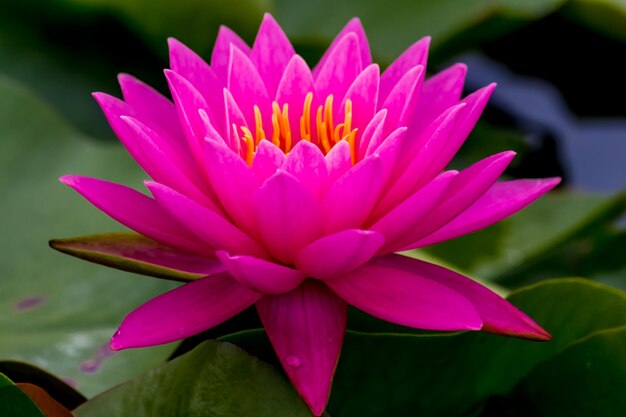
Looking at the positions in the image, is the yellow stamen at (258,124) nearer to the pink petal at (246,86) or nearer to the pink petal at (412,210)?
the pink petal at (246,86)

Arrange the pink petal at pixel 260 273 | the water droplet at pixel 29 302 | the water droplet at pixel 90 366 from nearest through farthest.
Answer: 1. the pink petal at pixel 260 273
2. the water droplet at pixel 90 366
3. the water droplet at pixel 29 302

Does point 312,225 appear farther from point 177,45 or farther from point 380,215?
point 177,45

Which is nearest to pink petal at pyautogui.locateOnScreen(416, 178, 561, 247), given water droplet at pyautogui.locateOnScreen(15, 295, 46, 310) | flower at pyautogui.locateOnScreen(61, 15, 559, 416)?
flower at pyautogui.locateOnScreen(61, 15, 559, 416)

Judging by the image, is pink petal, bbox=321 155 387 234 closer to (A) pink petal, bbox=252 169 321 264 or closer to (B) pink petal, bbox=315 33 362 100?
(A) pink petal, bbox=252 169 321 264

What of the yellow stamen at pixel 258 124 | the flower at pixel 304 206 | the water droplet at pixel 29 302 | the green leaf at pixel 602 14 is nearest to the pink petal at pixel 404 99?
the flower at pixel 304 206

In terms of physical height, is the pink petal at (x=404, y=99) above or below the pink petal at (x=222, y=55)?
below
